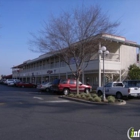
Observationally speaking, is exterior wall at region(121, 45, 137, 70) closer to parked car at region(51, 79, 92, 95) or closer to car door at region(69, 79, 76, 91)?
car door at region(69, 79, 76, 91)

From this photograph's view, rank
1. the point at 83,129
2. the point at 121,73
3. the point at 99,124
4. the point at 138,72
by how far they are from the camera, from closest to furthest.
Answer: the point at 83,129 < the point at 99,124 < the point at 138,72 < the point at 121,73

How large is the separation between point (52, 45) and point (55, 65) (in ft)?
62.0

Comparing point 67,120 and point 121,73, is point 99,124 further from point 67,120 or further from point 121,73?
point 121,73

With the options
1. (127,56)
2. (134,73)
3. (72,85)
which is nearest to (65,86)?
(72,85)

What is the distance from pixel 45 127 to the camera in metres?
7.82

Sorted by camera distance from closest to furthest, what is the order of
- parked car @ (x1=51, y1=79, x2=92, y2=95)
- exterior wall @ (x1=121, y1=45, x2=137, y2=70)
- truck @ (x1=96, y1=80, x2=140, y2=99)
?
truck @ (x1=96, y1=80, x2=140, y2=99) → parked car @ (x1=51, y1=79, x2=92, y2=95) → exterior wall @ (x1=121, y1=45, x2=137, y2=70)

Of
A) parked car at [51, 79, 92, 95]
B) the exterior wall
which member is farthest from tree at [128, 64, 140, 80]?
parked car at [51, 79, 92, 95]

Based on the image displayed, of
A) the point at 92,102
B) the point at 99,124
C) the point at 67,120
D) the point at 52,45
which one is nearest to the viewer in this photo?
the point at 99,124

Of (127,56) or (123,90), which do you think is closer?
(123,90)

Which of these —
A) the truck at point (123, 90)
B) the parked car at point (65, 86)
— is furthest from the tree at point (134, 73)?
the parked car at point (65, 86)

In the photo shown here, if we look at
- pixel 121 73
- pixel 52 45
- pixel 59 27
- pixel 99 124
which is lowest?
pixel 99 124

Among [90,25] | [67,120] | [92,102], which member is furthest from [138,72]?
[67,120]

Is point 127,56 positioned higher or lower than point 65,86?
higher

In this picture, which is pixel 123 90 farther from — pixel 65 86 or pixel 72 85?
pixel 65 86
